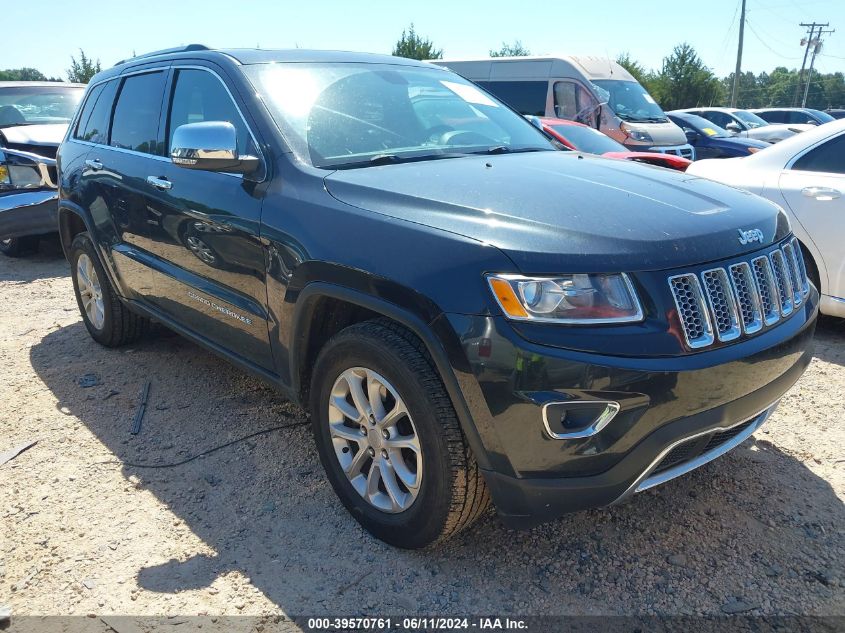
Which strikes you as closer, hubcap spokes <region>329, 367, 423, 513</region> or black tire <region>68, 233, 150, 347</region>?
hubcap spokes <region>329, 367, 423, 513</region>

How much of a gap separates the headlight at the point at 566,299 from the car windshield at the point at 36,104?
26.1 ft

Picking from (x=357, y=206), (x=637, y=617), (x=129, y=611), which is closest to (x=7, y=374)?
(x=129, y=611)

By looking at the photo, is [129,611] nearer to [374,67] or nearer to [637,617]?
[637,617]

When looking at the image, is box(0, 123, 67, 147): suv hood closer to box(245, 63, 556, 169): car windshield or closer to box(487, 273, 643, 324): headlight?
box(245, 63, 556, 169): car windshield

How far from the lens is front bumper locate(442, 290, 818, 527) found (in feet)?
6.86

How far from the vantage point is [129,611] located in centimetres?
246

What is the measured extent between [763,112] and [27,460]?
2536 cm

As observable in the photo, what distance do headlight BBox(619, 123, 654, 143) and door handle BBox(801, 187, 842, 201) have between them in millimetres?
8223

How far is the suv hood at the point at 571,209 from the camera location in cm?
219

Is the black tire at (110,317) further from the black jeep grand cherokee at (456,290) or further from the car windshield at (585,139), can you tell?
the car windshield at (585,139)

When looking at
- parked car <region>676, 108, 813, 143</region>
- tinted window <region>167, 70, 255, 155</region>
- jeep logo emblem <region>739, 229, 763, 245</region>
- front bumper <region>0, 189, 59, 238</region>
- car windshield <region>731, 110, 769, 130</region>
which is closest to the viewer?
jeep logo emblem <region>739, 229, 763, 245</region>

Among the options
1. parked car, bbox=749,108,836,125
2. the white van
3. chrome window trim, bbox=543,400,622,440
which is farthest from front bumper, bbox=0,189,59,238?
parked car, bbox=749,108,836,125

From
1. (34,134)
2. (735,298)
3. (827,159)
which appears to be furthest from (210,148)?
(34,134)

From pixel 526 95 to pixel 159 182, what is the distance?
11.3m
